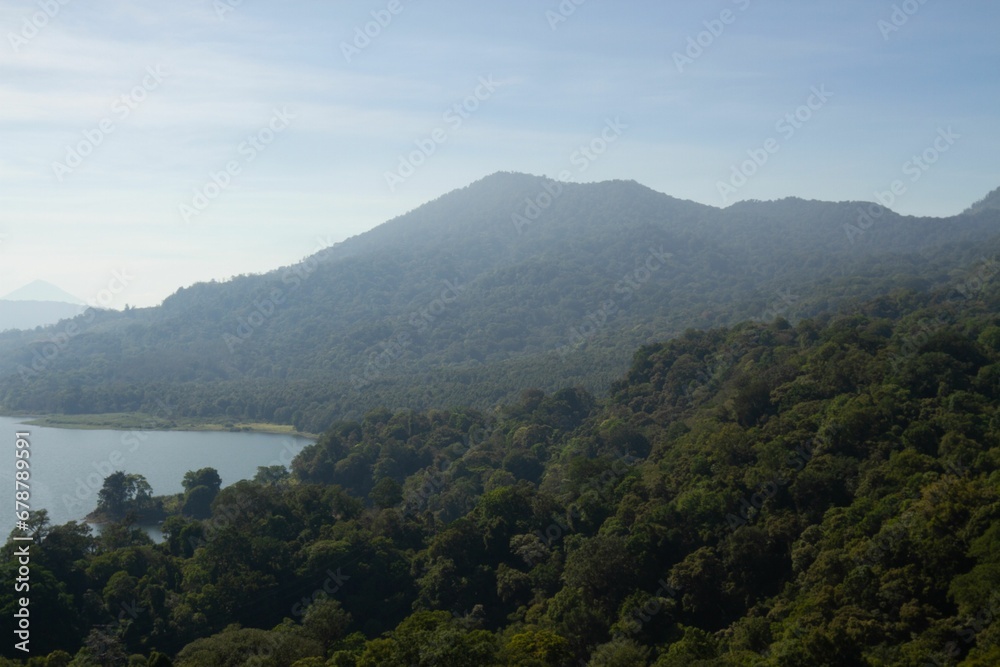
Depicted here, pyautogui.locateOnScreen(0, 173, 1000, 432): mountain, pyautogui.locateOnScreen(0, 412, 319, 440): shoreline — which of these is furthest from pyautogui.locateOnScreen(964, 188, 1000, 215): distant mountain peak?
pyautogui.locateOnScreen(0, 412, 319, 440): shoreline

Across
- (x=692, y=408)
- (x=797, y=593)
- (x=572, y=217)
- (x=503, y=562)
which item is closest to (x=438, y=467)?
(x=692, y=408)

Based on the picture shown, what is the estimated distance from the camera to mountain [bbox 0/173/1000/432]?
7462cm

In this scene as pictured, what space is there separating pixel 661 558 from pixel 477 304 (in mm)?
92135

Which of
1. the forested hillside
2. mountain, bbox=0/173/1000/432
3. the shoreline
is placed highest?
mountain, bbox=0/173/1000/432

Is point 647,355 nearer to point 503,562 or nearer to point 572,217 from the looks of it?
point 503,562

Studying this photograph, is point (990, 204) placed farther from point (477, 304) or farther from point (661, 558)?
point (661, 558)

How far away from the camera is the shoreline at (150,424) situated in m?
65.4

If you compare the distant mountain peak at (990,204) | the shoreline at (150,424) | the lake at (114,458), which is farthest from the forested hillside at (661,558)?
the distant mountain peak at (990,204)

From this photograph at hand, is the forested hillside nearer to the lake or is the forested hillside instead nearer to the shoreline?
the lake

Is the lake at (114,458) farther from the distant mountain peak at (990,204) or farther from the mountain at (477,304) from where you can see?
the distant mountain peak at (990,204)

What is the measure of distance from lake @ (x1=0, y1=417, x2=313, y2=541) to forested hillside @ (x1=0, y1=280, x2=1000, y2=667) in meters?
13.0

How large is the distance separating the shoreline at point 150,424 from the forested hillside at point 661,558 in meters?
40.6

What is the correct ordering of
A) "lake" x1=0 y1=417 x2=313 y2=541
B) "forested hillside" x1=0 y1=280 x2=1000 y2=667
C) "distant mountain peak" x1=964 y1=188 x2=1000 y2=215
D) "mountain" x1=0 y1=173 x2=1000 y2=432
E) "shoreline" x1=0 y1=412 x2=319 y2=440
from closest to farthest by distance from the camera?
"forested hillside" x1=0 y1=280 x2=1000 y2=667
"lake" x1=0 y1=417 x2=313 y2=541
"shoreline" x1=0 y1=412 x2=319 y2=440
"mountain" x1=0 y1=173 x2=1000 y2=432
"distant mountain peak" x1=964 y1=188 x2=1000 y2=215

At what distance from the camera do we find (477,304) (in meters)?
111
